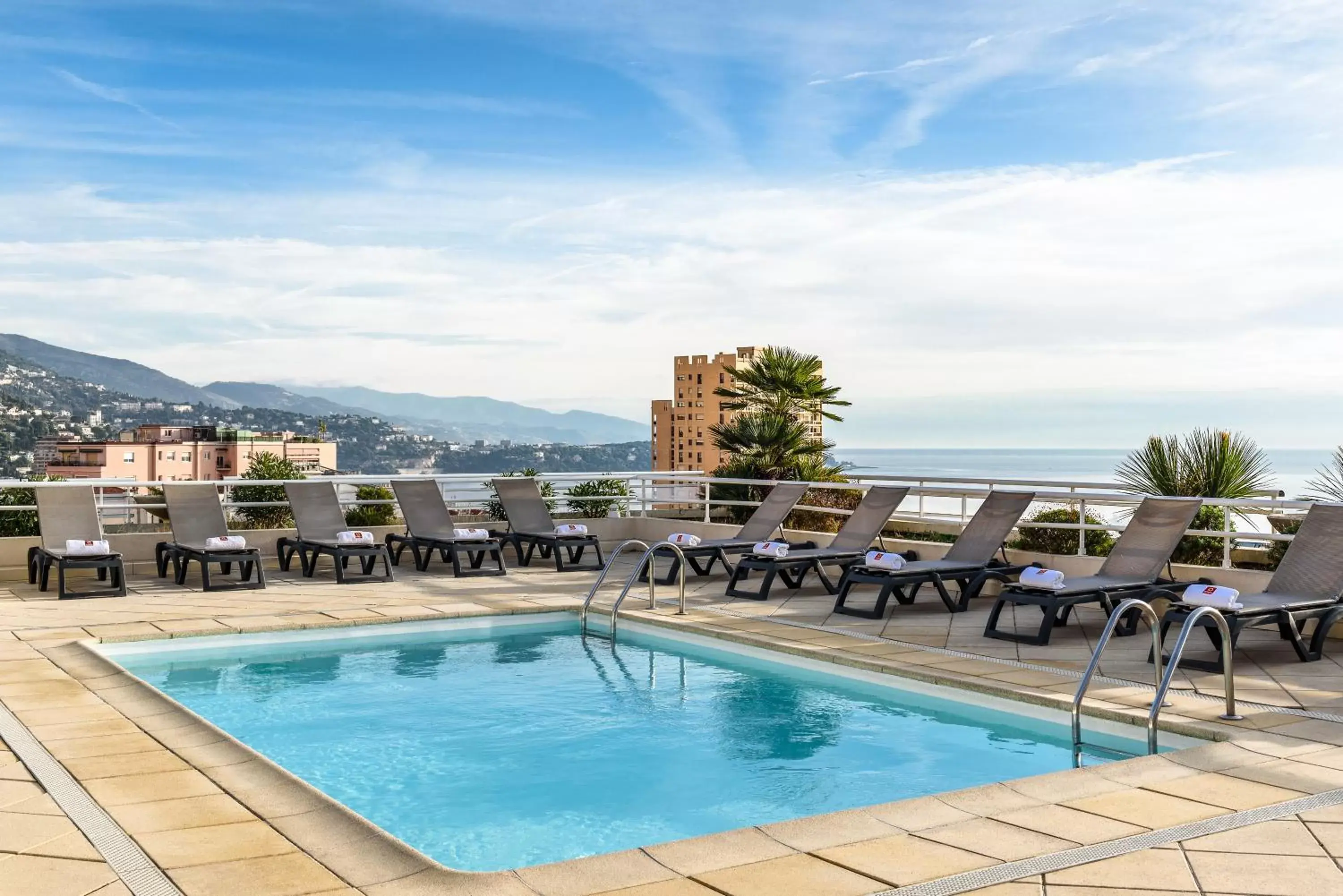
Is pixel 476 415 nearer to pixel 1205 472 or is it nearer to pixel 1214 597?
pixel 1205 472

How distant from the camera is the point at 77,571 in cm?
1052

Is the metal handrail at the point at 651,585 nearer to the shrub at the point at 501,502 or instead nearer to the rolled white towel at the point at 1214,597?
the rolled white towel at the point at 1214,597

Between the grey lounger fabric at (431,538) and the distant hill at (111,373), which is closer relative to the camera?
the grey lounger fabric at (431,538)

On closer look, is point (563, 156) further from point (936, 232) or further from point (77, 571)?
point (77, 571)

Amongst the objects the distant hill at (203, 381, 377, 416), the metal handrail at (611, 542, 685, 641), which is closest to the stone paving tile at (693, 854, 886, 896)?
the metal handrail at (611, 542, 685, 641)

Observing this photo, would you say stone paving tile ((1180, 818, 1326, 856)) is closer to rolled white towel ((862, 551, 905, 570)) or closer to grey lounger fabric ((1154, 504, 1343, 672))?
grey lounger fabric ((1154, 504, 1343, 672))

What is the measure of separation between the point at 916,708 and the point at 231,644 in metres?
4.59

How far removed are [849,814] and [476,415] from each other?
245 feet

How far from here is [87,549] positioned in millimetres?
9492

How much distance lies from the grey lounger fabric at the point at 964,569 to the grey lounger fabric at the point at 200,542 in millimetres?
5183

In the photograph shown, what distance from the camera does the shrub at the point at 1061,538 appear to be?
12.7 meters

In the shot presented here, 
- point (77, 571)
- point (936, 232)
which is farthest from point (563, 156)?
point (77, 571)

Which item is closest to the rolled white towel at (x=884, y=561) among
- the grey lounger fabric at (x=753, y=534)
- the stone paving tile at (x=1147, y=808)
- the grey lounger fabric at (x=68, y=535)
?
the grey lounger fabric at (x=753, y=534)

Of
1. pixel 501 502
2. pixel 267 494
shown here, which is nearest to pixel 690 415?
pixel 267 494
